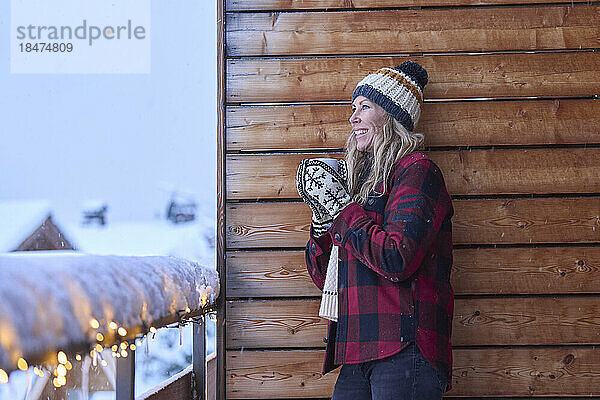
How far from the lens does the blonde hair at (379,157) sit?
1.74 metres

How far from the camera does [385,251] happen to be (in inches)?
60.0

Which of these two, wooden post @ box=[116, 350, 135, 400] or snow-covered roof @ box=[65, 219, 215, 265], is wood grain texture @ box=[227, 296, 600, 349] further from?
wooden post @ box=[116, 350, 135, 400]

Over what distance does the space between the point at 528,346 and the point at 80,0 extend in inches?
96.6

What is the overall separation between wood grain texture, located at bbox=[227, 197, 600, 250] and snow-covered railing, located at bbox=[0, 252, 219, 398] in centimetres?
89

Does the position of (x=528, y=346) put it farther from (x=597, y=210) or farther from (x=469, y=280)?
(x=597, y=210)

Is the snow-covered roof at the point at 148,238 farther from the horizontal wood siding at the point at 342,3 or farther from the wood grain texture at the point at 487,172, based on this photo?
the horizontal wood siding at the point at 342,3

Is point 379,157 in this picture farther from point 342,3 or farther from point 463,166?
point 342,3

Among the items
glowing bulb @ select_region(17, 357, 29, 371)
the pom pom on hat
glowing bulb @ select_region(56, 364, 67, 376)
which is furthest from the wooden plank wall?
glowing bulb @ select_region(17, 357, 29, 371)

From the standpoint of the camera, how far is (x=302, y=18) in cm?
230

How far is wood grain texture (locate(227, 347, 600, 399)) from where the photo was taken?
2178mm

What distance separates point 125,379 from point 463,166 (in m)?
1.39

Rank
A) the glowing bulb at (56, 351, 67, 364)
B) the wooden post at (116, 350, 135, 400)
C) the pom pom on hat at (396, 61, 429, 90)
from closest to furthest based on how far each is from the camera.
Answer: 1. the glowing bulb at (56, 351, 67, 364)
2. the wooden post at (116, 350, 135, 400)
3. the pom pom on hat at (396, 61, 429, 90)

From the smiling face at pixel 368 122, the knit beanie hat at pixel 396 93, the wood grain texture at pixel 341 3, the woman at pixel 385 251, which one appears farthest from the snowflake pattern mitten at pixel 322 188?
the wood grain texture at pixel 341 3

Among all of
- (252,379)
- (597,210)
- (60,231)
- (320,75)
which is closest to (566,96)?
(597,210)
